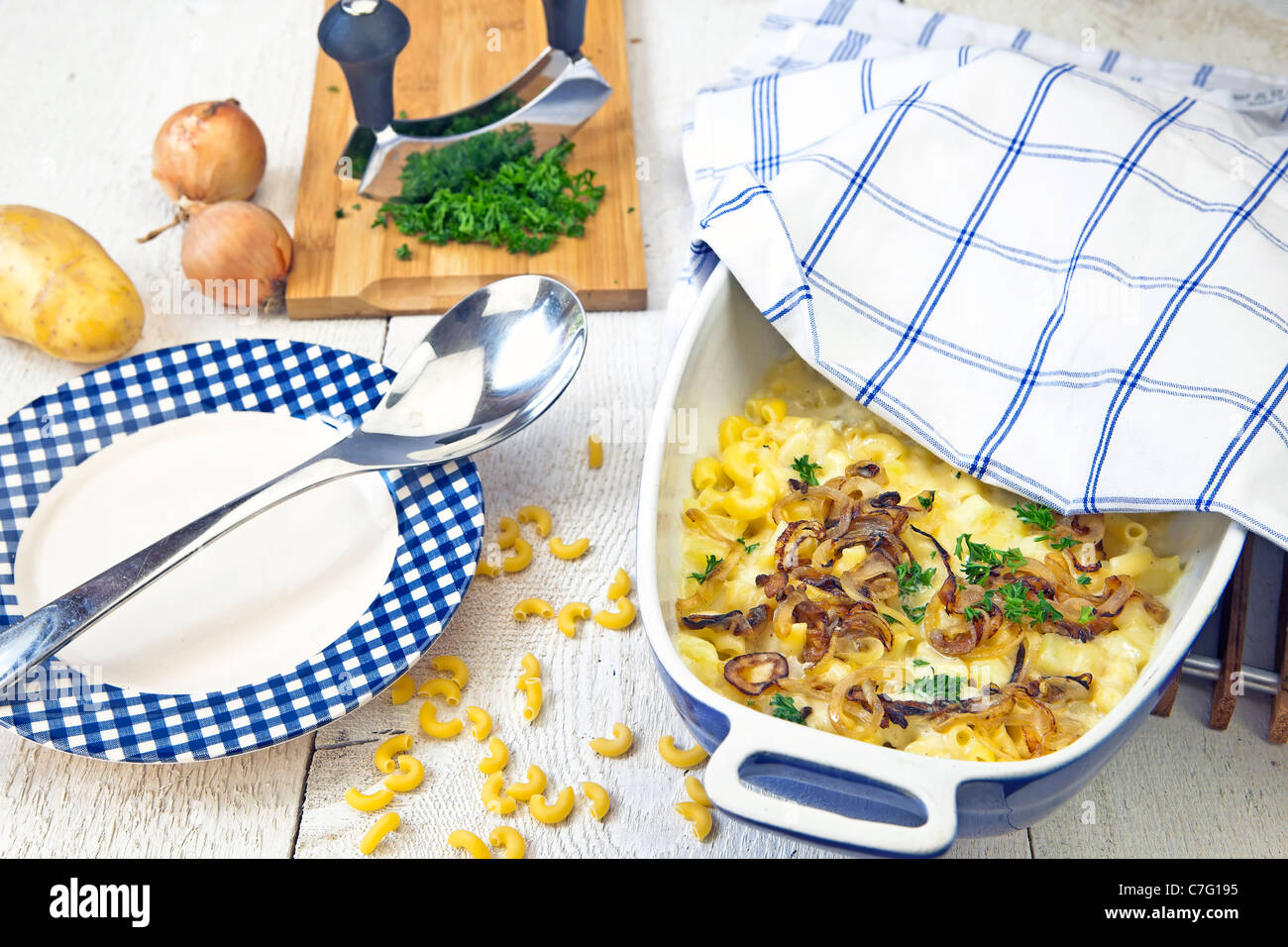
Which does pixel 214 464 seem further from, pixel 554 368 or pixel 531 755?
pixel 531 755

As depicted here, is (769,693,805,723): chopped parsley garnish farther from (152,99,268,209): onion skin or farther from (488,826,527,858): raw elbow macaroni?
(152,99,268,209): onion skin

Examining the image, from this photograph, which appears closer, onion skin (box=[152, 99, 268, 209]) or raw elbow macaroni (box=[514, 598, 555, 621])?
raw elbow macaroni (box=[514, 598, 555, 621])

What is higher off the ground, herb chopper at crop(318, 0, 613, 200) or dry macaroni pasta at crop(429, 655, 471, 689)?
herb chopper at crop(318, 0, 613, 200)

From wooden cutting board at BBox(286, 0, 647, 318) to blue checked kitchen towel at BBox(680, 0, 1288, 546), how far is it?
0.94 ft

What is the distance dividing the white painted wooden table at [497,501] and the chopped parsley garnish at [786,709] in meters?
0.19

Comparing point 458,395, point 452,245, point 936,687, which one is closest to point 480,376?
point 458,395

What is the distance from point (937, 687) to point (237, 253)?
1.05m

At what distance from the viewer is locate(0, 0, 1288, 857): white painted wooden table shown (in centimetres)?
110

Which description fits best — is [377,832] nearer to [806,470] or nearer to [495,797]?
[495,797]

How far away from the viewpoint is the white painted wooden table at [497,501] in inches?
43.2

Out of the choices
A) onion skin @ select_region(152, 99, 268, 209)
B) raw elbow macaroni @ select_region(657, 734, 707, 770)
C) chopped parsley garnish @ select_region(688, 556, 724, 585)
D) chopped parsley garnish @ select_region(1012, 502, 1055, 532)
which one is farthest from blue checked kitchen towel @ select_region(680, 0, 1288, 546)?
onion skin @ select_region(152, 99, 268, 209)

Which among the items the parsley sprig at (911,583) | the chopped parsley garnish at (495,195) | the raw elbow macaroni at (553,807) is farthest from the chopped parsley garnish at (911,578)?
the chopped parsley garnish at (495,195)

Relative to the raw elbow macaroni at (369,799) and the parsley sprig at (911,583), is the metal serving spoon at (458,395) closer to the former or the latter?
the raw elbow macaroni at (369,799)

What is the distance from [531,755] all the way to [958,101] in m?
0.85
